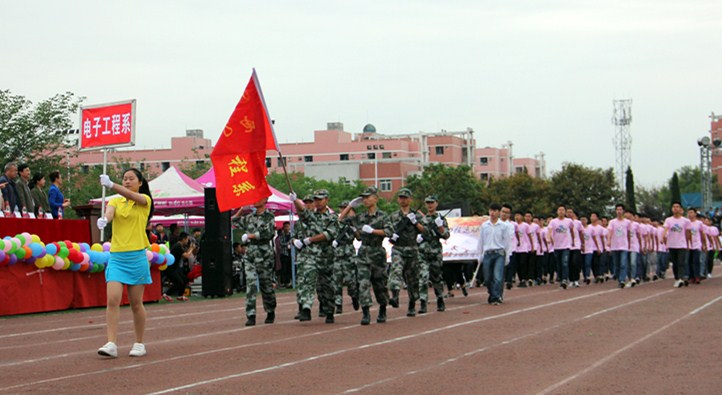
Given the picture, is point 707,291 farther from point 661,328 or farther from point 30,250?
point 30,250

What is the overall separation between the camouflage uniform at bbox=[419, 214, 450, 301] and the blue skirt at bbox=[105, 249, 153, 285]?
295 inches

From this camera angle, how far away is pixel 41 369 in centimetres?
1164

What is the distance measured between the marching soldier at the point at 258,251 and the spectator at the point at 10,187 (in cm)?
615

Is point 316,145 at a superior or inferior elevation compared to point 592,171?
superior

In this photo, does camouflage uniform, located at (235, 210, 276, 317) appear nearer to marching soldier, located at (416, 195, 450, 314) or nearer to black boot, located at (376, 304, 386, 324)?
black boot, located at (376, 304, 386, 324)

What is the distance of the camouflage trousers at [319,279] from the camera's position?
1714 centimetres

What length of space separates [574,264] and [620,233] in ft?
5.84

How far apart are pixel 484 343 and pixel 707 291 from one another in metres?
12.9

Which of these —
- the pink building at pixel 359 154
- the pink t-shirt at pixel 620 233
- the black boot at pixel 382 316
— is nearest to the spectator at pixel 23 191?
the black boot at pixel 382 316

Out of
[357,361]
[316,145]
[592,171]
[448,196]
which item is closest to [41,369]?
[357,361]

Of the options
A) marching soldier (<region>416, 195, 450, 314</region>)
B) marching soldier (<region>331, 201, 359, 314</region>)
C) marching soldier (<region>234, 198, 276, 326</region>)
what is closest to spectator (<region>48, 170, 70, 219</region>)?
marching soldier (<region>331, 201, 359, 314</region>)

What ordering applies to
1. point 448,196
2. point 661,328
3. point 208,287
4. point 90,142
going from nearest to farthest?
point 661,328 < point 90,142 < point 208,287 < point 448,196

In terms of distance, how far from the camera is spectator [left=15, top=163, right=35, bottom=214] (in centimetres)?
2123

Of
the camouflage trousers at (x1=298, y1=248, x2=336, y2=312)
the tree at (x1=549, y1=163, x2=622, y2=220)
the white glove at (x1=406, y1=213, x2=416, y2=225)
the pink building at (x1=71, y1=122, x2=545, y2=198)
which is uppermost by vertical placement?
the pink building at (x1=71, y1=122, x2=545, y2=198)
